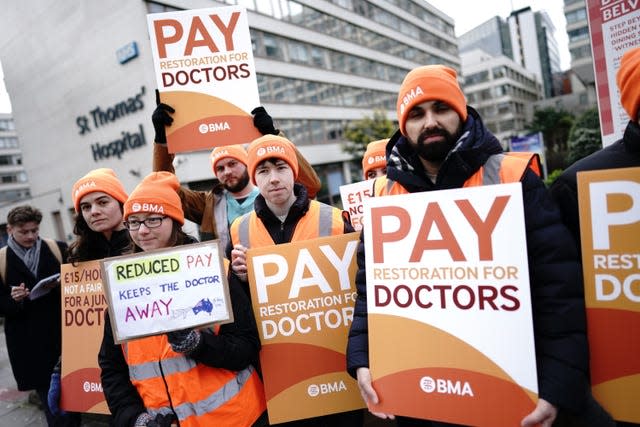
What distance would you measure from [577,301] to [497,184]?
0.50 meters

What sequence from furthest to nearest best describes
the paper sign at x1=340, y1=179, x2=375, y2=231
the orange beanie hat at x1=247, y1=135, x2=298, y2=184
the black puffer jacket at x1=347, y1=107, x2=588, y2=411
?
1. the paper sign at x1=340, y1=179, x2=375, y2=231
2. the orange beanie hat at x1=247, y1=135, x2=298, y2=184
3. the black puffer jacket at x1=347, y1=107, x2=588, y2=411

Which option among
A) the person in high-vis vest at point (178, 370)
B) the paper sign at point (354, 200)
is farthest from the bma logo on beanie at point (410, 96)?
the paper sign at point (354, 200)

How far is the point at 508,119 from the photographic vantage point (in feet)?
237

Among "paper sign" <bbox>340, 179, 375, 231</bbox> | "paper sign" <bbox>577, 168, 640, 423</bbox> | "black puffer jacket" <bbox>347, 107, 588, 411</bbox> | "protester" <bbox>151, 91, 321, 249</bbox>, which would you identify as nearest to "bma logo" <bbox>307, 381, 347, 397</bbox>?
"black puffer jacket" <bbox>347, 107, 588, 411</bbox>

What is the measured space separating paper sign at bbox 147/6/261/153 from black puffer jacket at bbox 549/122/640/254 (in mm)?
1980

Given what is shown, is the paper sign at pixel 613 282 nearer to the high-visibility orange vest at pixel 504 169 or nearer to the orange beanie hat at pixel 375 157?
the high-visibility orange vest at pixel 504 169

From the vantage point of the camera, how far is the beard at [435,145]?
5.58 ft

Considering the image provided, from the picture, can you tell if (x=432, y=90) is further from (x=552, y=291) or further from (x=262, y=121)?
(x=262, y=121)

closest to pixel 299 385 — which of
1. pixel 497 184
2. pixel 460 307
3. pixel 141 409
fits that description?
pixel 141 409

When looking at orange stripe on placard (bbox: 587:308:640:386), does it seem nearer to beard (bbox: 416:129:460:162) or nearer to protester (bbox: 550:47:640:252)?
protester (bbox: 550:47:640:252)

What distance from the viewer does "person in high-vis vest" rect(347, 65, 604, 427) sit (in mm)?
1382

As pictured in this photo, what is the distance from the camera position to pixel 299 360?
2.08 metres

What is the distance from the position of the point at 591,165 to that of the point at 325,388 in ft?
5.39

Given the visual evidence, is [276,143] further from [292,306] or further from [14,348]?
[14,348]
